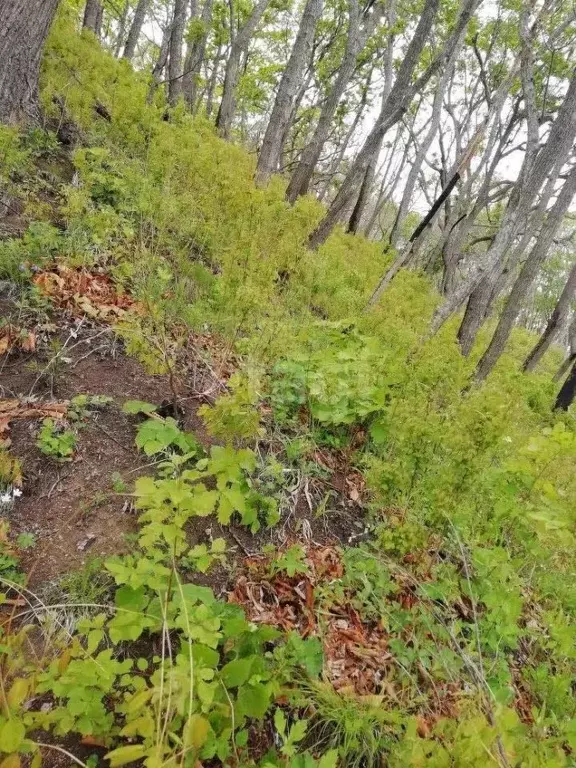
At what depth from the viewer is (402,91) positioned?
18.4ft

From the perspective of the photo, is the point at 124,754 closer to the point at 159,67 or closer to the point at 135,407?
the point at 135,407

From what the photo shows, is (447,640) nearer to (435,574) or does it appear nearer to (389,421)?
(435,574)

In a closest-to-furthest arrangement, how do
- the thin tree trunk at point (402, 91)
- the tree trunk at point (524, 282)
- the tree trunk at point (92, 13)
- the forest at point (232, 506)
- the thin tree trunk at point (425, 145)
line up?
the forest at point (232, 506) < the thin tree trunk at point (402, 91) < the tree trunk at point (524, 282) < the tree trunk at point (92, 13) < the thin tree trunk at point (425, 145)

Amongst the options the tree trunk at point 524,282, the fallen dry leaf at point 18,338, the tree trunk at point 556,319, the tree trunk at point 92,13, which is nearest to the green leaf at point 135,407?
the fallen dry leaf at point 18,338

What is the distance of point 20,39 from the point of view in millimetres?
4281

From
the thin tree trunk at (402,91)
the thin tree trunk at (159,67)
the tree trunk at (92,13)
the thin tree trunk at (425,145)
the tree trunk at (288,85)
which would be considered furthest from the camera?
the thin tree trunk at (425,145)

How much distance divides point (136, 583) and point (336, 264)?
595 centimetres

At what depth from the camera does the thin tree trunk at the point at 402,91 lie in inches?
217

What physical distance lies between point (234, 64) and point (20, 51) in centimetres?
556

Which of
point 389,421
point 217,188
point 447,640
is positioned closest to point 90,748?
point 447,640

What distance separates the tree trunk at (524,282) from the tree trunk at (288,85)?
14.1ft

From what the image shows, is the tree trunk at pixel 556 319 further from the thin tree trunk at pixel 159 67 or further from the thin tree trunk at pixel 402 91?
the thin tree trunk at pixel 159 67

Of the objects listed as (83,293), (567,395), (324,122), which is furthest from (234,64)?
(567,395)

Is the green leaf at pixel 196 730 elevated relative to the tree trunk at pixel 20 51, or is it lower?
lower
